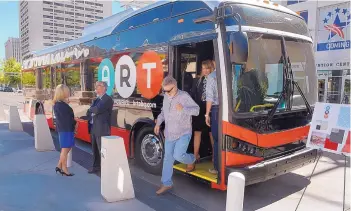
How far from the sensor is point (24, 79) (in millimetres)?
12570

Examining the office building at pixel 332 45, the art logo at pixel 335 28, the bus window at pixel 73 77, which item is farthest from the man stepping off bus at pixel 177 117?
the art logo at pixel 335 28

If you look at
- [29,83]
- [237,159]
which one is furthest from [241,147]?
[29,83]

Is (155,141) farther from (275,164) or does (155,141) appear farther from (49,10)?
(49,10)

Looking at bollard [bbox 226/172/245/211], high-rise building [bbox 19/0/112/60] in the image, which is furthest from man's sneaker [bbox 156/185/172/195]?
high-rise building [bbox 19/0/112/60]

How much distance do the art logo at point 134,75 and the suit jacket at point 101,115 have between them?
653 millimetres

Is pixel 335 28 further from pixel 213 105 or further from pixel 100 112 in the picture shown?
pixel 100 112

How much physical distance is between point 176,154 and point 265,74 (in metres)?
1.79

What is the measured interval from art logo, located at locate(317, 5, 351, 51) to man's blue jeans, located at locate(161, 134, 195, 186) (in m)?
15.9

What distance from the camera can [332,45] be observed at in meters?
17.1

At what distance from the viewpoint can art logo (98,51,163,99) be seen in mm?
5137

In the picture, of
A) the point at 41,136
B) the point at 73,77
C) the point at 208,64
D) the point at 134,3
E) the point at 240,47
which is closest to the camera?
the point at 240,47

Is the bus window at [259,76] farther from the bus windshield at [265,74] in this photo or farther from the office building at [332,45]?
the office building at [332,45]

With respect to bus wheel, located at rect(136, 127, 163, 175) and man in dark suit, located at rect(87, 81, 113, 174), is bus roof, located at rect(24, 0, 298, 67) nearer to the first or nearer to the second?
man in dark suit, located at rect(87, 81, 113, 174)

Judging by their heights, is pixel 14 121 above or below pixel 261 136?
below
